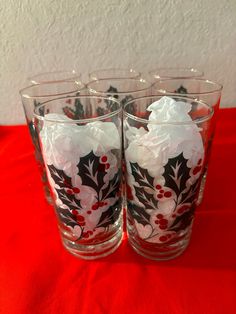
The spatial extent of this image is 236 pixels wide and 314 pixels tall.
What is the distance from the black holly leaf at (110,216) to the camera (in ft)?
1.27

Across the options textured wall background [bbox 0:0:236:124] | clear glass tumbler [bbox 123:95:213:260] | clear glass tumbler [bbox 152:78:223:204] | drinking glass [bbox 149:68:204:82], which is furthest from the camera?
textured wall background [bbox 0:0:236:124]

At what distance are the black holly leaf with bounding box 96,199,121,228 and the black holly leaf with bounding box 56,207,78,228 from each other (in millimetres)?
33

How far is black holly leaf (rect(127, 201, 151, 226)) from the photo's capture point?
38 centimetres

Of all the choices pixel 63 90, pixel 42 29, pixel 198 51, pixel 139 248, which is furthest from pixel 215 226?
pixel 42 29

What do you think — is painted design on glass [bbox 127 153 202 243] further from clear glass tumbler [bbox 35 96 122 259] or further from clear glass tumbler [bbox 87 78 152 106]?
clear glass tumbler [bbox 87 78 152 106]

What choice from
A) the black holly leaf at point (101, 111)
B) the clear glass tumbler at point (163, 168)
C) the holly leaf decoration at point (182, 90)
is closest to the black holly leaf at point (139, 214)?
the clear glass tumbler at point (163, 168)

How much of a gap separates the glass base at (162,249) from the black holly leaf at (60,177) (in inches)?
5.4

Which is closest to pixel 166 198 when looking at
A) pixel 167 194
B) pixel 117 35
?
pixel 167 194

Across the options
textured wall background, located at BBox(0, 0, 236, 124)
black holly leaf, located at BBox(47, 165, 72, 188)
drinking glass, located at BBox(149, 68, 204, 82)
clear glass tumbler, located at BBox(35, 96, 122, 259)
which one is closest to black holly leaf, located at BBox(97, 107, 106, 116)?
clear glass tumbler, located at BBox(35, 96, 122, 259)

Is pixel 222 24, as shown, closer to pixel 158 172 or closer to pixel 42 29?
pixel 42 29

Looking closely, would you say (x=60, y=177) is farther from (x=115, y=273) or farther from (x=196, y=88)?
(x=196, y=88)

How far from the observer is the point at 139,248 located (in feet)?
1.35

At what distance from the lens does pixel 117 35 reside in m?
0.76

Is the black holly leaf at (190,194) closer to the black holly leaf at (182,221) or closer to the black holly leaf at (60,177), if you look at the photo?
the black holly leaf at (182,221)
